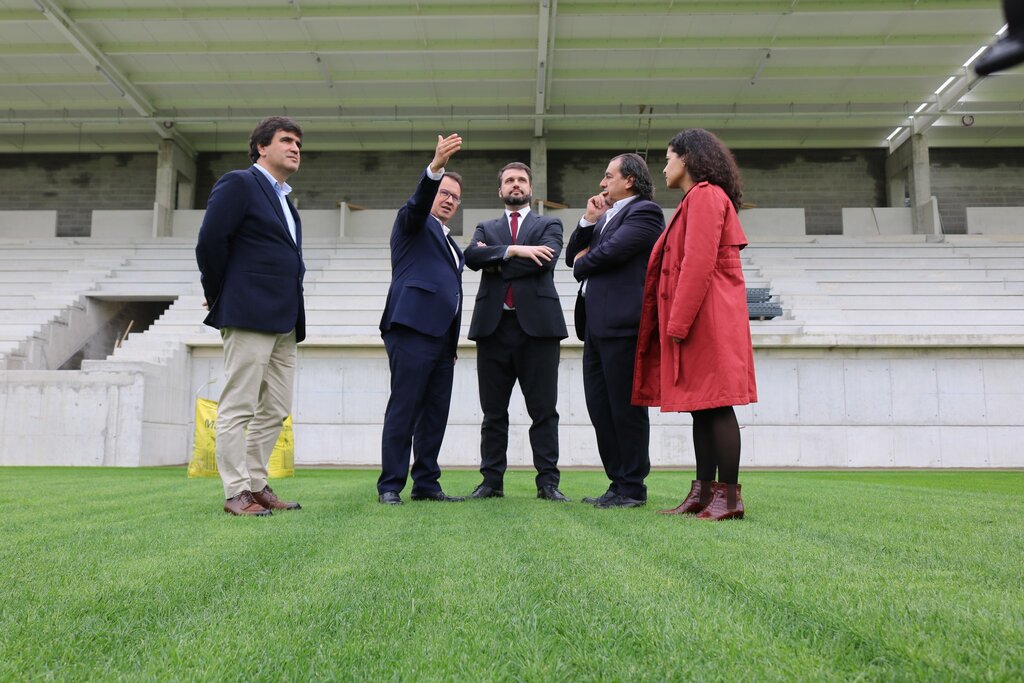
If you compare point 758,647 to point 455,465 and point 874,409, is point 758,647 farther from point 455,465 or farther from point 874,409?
point 874,409

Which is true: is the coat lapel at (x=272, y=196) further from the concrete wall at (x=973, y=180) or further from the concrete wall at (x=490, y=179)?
the concrete wall at (x=973, y=180)

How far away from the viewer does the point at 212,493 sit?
3.66 metres

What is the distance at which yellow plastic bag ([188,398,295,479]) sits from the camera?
18.7 ft

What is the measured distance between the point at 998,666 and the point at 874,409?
8.39 meters

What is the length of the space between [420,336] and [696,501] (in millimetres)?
1380

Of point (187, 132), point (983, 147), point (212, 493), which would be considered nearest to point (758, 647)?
point (212, 493)

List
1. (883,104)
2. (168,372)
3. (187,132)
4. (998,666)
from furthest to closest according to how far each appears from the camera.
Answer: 1. (187,132)
2. (883,104)
3. (168,372)
4. (998,666)

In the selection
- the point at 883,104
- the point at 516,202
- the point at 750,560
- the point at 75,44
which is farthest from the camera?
the point at 883,104

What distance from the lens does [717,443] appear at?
8.72 feet

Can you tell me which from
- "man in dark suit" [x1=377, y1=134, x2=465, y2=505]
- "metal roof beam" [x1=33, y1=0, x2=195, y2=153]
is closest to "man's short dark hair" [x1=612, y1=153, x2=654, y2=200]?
"man in dark suit" [x1=377, y1=134, x2=465, y2=505]

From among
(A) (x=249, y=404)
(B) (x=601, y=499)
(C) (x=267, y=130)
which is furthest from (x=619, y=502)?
(C) (x=267, y=130)

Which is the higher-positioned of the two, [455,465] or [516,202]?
[516,202]

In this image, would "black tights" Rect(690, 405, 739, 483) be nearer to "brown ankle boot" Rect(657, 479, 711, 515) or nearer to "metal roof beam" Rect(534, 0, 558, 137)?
"brown ankle boot" Rect(657, 479, 711, 515)

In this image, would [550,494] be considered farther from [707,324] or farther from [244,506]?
[244,506]
